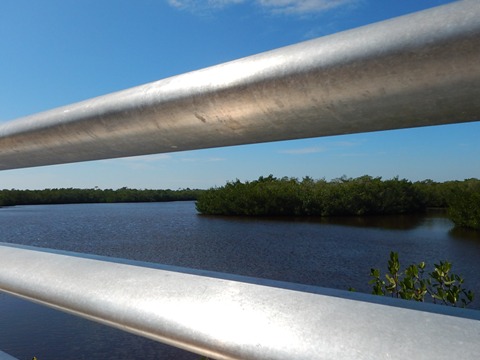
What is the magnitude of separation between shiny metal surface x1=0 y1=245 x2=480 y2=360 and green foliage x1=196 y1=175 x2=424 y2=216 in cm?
1969

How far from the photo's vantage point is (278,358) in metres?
0.32

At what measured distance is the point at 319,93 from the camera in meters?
0.32

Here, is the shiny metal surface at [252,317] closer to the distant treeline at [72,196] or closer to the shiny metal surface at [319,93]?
the shiny metal surface at [319,93]

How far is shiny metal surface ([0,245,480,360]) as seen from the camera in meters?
0.28

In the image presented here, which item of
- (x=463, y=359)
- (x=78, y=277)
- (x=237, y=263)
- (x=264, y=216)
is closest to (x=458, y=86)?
(x=463, y=359)

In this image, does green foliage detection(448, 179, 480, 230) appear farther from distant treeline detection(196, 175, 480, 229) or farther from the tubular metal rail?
the tubular metal rail

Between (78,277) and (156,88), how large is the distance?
250 mm

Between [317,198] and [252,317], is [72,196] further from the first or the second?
[252,317]

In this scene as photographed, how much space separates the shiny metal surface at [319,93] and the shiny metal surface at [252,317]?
136 mm

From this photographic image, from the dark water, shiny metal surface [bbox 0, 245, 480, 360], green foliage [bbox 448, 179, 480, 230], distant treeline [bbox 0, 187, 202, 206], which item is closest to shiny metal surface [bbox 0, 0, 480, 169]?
shiny metal surface [bbox 0, 245, 480, 360]

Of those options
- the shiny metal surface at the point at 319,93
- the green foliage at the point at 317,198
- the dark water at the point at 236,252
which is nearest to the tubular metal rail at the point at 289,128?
the shiny metal surface at the point at 319,93

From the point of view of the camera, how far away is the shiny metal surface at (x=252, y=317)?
0.92 ft

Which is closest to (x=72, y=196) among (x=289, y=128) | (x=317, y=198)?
(x=317, y=198)

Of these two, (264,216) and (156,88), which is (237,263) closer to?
(156,88)
